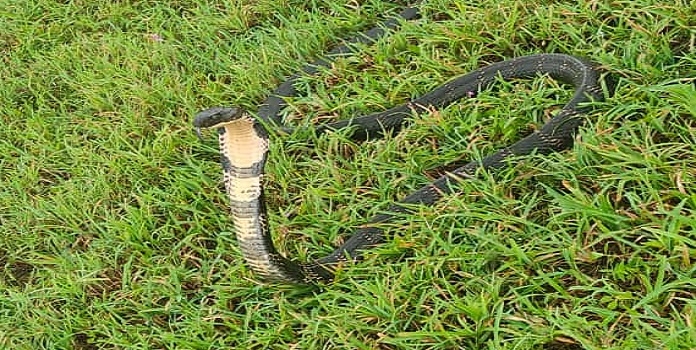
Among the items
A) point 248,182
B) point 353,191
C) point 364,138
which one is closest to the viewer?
point 248,182

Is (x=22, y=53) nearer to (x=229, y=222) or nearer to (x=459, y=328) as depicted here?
(x=229, y=222)

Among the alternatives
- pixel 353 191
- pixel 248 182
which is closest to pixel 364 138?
pixel 353 191

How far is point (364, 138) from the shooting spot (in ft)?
12.8

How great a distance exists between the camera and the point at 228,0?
503 cm

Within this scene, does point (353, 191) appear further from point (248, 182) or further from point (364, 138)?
point (248, 182)

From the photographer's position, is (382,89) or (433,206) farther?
(382,89)

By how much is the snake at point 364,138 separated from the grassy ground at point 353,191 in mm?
78

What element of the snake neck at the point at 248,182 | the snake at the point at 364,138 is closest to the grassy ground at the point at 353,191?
the snake at the point at 364,138

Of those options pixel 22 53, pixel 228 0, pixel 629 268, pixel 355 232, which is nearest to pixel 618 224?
pixel 629 268

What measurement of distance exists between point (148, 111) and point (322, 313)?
1.78 m

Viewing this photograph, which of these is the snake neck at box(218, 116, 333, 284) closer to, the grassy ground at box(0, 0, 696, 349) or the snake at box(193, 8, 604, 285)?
the snake at box(193, 8, 604, 285)

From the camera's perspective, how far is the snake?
2941 mm

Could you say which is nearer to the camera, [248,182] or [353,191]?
[248,182]

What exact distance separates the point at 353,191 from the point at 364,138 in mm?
377
